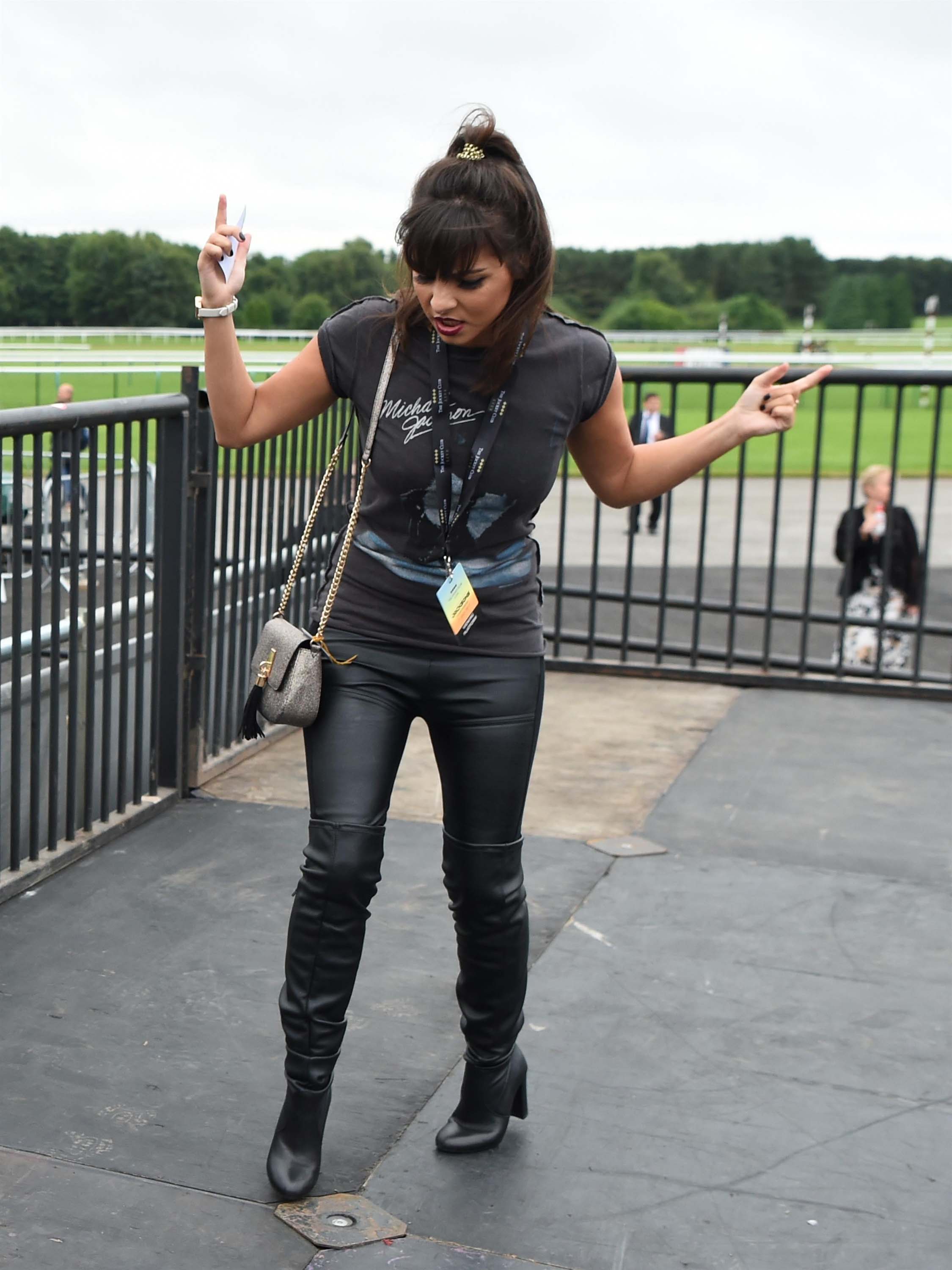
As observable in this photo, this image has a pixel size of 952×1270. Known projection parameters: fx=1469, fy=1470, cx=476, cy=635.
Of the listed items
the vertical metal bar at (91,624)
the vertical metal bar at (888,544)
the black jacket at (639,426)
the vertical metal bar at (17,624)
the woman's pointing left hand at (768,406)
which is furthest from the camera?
the black jacket at (639,426)

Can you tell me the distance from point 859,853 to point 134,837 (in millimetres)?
2188

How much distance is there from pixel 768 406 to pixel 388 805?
1025 mm

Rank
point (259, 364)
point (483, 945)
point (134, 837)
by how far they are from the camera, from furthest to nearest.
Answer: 1. point (259, 364)
2. point (134, 837)
3. point (483, 945)

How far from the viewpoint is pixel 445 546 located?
2.54 m

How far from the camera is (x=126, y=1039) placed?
10.2 feet

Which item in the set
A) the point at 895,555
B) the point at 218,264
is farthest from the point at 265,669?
the point at 895,555

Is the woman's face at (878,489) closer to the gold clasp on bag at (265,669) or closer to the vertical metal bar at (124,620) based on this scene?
the vertical metal bar at (124,620)

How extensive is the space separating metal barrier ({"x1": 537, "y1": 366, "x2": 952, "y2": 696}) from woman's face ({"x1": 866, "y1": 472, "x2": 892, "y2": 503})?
0.87 ft

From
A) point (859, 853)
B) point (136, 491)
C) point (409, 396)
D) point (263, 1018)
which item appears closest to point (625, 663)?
point (859, 853)

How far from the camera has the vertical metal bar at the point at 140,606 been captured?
4.26m

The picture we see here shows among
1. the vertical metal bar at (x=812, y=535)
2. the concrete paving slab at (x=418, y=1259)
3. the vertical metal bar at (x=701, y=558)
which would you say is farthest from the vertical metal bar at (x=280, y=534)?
the concrete paving slab at (x=418, y=1259)

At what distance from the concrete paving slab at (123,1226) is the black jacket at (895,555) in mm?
5947

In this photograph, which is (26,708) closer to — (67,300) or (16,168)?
(67,300)

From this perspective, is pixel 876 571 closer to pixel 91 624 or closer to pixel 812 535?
pixel 812 535
